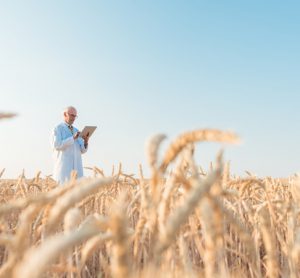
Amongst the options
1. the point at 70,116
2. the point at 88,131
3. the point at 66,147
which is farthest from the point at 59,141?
the point at 88,131

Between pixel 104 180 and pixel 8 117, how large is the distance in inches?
15.9

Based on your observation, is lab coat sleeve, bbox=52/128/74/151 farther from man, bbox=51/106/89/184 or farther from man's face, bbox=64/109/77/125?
man's face, bbox=64/109/77/125

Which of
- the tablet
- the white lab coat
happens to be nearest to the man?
the white lab coat

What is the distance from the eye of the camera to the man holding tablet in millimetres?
5273

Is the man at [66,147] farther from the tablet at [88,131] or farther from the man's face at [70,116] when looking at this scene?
the tablet at [88,131]

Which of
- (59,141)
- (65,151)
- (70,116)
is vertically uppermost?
(70,116)

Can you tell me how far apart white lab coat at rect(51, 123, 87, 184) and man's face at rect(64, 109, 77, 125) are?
0.07 meters

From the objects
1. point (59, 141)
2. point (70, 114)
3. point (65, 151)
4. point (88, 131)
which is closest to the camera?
point (88, 131)

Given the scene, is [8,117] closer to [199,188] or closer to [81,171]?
[199,188]

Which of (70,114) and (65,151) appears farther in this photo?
(65,151)

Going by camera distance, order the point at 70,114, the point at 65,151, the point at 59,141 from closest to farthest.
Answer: the point at 59,141 < the point at 70,114 < the point at 65,151

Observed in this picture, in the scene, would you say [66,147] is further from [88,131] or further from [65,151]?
[88,131]

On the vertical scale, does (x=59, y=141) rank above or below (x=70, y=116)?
below

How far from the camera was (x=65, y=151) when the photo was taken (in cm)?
554
